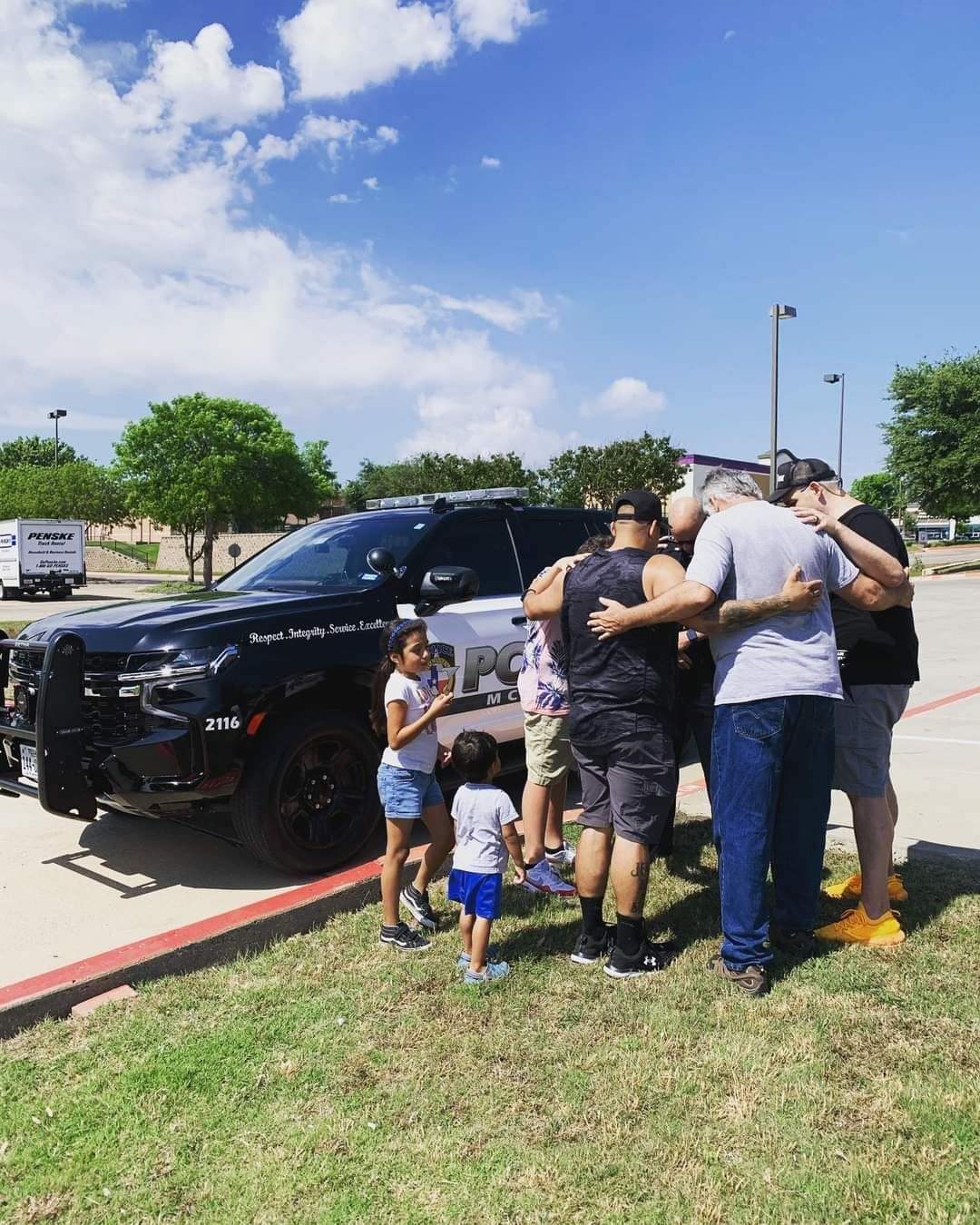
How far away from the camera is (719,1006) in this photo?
338 centimetres

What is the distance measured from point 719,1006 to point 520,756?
2.72 m

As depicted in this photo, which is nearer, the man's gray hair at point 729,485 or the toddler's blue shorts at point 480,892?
the toddler's blue shorts at point 480,892

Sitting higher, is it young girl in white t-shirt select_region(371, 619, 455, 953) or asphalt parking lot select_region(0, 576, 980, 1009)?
young girl in white t-shirt select_region(371, 619, 455, 953)

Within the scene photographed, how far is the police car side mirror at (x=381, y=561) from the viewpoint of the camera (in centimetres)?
522

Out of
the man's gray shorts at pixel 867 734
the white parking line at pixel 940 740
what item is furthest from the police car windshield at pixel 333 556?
the white parking line at pixel 940 740

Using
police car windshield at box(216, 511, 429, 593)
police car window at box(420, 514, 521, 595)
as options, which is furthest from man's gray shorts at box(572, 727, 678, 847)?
police car window at box(420, 514, 521, 595)

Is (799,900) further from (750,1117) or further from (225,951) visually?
(225,951)

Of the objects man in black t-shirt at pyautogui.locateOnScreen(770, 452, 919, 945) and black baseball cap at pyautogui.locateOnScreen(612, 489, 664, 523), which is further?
man in black t-shirt at pyautogui.locateOnScreen(770, 452, 919, 945)

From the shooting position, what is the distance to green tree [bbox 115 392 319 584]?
1464 inches

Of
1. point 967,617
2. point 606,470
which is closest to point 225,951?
point 967,617

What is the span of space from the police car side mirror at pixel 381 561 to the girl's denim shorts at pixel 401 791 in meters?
1.44

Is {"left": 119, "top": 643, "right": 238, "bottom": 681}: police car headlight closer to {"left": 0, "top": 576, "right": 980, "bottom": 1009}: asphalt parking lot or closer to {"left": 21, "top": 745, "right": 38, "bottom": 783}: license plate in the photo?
{"left": 21, "top": 745, "right": 38, "bottom": 783}: license plate

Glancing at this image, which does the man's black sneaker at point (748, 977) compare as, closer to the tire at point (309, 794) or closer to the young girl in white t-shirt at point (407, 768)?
the young girl in white t-shirt at point (407, 768)

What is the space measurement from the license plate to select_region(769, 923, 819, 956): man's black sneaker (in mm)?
3448
